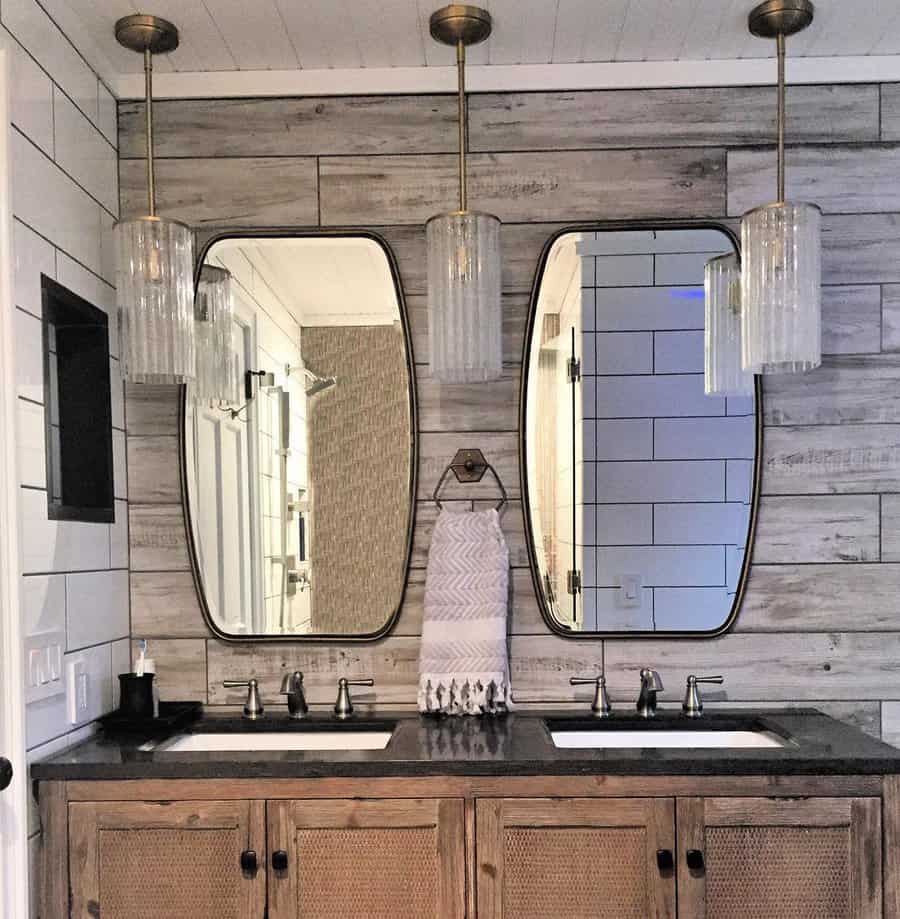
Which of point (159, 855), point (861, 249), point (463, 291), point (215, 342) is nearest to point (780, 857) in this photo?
point (159, 855)

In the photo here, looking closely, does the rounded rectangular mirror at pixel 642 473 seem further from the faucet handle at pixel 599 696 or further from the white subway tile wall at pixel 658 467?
the faucet handle at pixel 599 696

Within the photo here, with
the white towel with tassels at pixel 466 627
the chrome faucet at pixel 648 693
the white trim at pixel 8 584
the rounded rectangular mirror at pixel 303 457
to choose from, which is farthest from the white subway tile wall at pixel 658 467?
the white trim at pixel 8 584

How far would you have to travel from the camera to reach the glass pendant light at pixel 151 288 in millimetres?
1996

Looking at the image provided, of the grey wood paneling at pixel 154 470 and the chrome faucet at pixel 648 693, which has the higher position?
the grey wood paneling at pixel 154 470

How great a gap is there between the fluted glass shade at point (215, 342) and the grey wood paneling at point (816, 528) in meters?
1.27

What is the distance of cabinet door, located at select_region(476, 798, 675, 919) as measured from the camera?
5.82ft

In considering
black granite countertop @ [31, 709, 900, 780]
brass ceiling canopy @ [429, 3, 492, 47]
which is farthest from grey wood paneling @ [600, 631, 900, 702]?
brass ceiling canopy @ [429, 3, 492, 47]

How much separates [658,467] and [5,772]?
4.76 ft

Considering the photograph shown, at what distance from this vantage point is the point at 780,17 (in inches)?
79.6

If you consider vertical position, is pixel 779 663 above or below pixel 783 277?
below

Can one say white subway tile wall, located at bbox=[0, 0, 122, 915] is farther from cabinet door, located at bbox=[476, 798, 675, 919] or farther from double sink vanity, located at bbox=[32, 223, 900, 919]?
cabinet door, located at bbox=[476, 798, 675, 919]

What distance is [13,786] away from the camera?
5.44 ft

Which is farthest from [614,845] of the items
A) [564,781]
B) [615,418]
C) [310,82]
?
[310,82]

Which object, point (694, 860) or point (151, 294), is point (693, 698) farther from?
point (151, 294)
